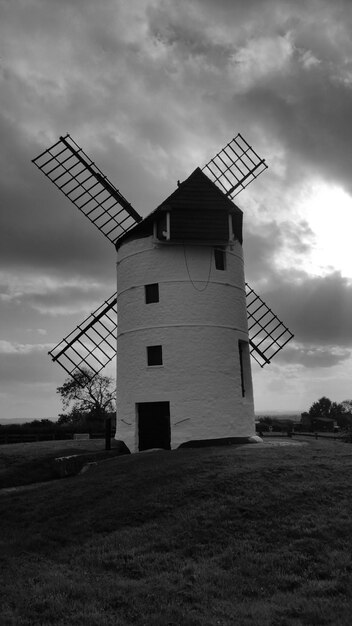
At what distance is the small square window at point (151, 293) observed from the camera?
2501 centimetres

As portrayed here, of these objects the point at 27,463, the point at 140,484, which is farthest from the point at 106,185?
the point at 140,484

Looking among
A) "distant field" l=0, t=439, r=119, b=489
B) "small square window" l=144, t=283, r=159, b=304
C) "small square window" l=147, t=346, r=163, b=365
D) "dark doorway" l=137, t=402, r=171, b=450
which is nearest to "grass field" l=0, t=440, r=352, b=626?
"distant field" l=0, t=439, r=119, b=489

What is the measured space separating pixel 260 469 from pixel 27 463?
446 inches

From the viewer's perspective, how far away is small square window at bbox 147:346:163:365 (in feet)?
79.4

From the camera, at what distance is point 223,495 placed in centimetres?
1375

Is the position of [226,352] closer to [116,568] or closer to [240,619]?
[116,568]

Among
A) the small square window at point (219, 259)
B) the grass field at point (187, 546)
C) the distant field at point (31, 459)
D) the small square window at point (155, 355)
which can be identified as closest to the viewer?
the grass field at point (187, 546)

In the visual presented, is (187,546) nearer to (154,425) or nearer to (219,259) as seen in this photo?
(154,425)

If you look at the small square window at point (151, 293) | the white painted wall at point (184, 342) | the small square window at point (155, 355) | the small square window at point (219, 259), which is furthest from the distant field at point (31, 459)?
the small square window at point (219, 259)

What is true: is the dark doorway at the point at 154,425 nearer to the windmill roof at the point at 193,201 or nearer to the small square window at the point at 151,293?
the small square window at the point at 151,293

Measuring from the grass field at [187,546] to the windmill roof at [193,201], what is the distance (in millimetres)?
12286

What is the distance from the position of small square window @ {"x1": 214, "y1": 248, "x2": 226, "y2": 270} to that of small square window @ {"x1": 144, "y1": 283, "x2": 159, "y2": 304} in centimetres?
325

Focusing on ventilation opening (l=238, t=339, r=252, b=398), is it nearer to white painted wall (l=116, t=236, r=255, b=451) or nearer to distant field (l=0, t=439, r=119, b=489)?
white painted wall (l=116, t=236, r=255, b=451)

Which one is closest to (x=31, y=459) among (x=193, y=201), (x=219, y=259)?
(x=219, y=259)
